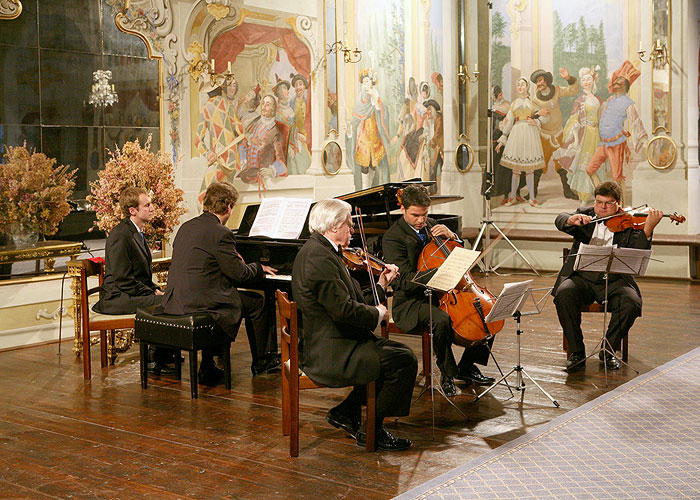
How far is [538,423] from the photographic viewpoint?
15.4 feet

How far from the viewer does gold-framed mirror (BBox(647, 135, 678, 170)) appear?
10.3 meters

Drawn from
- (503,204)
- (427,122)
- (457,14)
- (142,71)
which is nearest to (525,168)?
(503,204)

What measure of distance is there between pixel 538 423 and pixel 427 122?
295 inches

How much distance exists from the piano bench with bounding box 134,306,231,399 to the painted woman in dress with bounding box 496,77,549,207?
6.98 m

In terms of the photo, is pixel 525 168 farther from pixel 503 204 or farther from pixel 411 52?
pixel 411 52

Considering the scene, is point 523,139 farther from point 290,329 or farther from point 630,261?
point 290,329

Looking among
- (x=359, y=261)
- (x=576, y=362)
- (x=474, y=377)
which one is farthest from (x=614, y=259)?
(x=359, y=261)

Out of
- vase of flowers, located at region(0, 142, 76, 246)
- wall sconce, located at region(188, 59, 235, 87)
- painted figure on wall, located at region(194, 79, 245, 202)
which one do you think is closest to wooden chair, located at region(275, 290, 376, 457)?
vase of flowers, located at region(0, 142, 76, 246)

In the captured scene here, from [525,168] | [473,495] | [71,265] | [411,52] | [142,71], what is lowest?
[473,495]

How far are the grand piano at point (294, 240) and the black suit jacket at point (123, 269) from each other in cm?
71

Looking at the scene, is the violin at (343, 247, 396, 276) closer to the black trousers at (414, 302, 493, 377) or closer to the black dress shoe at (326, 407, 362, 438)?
the black trousers at (414, 302, 493, 377)

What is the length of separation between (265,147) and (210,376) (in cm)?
405

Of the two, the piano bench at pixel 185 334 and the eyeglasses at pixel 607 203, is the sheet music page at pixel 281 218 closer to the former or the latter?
the piano bench at pixel 185 334

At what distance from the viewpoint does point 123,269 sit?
19.2 feet
